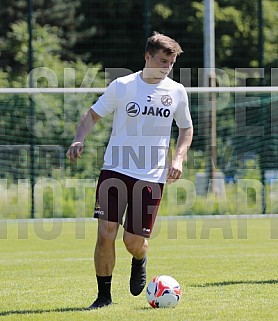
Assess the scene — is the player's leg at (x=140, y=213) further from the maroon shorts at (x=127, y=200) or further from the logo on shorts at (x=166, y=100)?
the logo on shorts at (x=166, y=100)

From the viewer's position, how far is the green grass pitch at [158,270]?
714 cm

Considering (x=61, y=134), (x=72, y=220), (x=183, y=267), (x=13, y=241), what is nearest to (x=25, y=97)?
(x=61, y=134)

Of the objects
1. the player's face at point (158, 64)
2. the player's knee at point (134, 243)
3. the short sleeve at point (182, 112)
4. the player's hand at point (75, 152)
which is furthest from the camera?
the short sleeve at point (182, 112)

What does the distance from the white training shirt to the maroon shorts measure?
6 cm

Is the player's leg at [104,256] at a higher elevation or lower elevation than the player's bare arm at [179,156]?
→ lower

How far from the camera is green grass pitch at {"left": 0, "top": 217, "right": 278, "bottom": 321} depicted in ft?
23.4

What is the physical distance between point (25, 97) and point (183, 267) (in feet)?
25.0

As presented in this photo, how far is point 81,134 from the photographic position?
7.27 metres

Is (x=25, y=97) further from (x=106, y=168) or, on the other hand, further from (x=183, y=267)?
(x=106, y=168)

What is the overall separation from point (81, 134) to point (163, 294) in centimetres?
138

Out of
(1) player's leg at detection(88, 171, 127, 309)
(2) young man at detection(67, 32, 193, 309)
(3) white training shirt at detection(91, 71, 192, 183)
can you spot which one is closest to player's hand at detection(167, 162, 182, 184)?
(2) young man at detection(67, 32, 193, 309)

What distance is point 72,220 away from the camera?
16.6 metres

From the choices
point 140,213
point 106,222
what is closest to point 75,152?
point 106,222

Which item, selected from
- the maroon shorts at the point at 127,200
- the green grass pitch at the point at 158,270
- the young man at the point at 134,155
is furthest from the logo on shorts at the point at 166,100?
the green grass pitch at the point at 158,270
